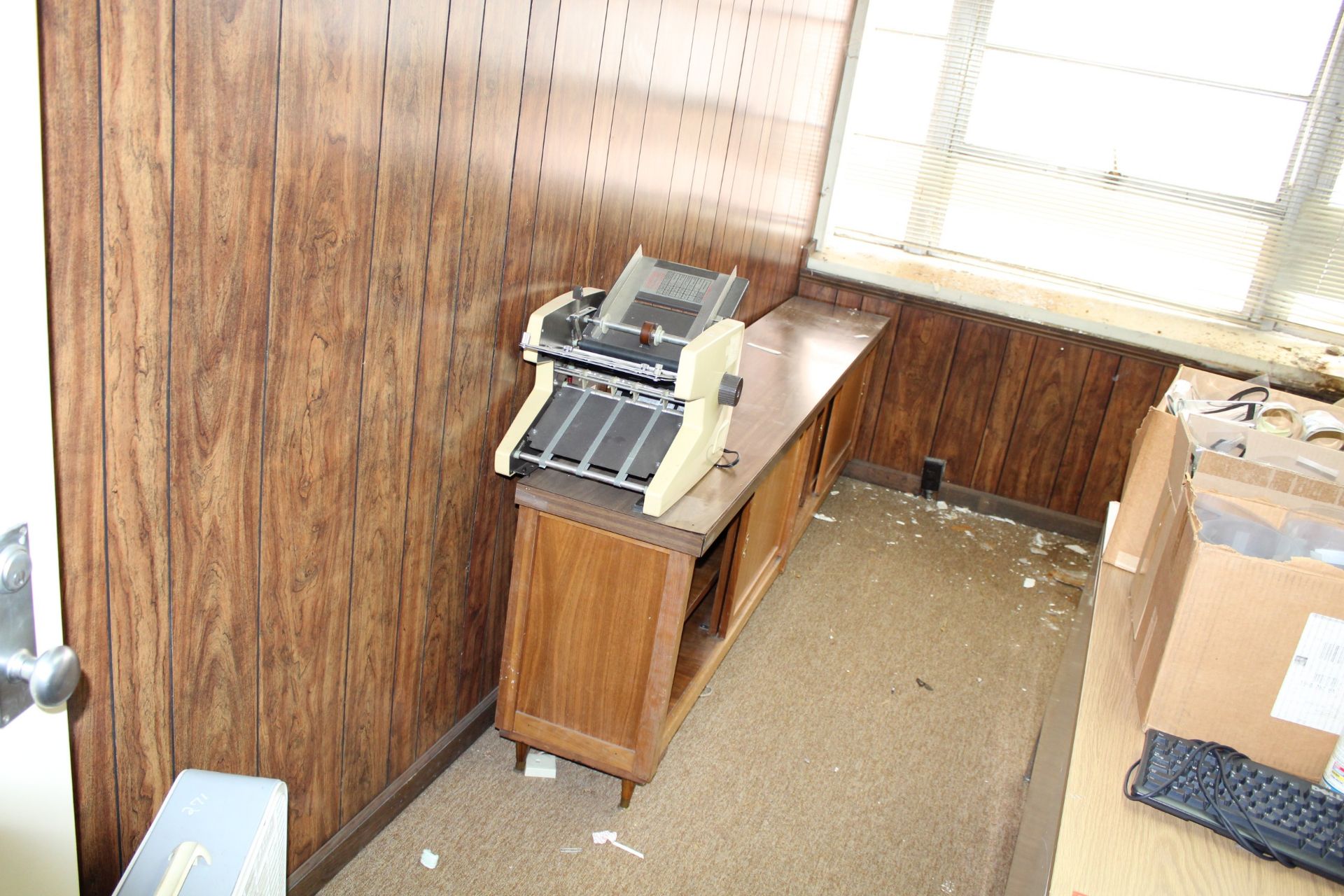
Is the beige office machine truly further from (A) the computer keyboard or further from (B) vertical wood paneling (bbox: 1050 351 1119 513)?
(B) vertical wood paneling (bbox: 1050 351 1119 513)


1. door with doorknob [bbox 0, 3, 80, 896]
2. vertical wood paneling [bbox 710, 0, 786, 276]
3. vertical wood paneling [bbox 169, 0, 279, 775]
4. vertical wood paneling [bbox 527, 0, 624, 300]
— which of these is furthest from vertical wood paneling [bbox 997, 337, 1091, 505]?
door with doorknob [bbox 0, 3, 80, 896]

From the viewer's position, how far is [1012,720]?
114 inches

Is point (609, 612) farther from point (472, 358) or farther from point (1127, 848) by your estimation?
point (1127, 848)

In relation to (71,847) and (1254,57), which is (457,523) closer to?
(71,847)

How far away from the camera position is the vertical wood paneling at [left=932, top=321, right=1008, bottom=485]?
4258mm

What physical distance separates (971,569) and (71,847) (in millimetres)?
3349

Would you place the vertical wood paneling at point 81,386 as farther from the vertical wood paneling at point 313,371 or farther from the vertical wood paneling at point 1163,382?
the vertical wood paneling at point 1163,382

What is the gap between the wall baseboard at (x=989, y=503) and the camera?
429 cm


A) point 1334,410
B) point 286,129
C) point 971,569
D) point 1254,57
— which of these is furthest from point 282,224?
point 1254,57

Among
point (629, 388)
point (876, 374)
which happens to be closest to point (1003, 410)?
point (876, 374)

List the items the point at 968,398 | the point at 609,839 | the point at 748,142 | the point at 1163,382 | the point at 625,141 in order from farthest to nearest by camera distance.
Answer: the point at 968,398, the point at 1163,382, the point at 748,142, the point at 625,141, the point at 609,839

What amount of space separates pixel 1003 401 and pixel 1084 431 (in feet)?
1.17

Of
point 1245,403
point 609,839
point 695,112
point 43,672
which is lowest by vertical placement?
point 609,839

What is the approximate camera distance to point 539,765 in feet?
7.84
